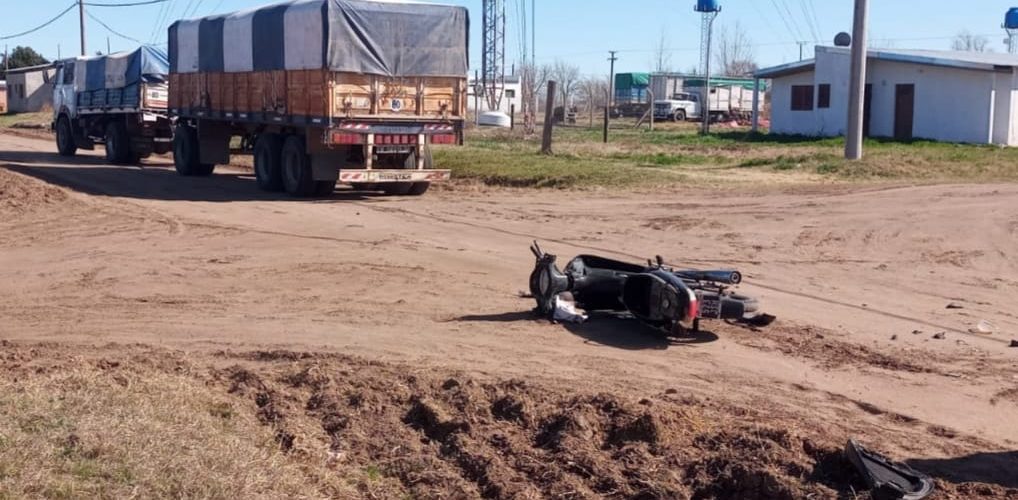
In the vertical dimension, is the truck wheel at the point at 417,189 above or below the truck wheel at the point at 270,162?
below

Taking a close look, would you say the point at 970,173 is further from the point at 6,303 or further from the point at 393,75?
the point at 6,303

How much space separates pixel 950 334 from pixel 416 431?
5239 mm

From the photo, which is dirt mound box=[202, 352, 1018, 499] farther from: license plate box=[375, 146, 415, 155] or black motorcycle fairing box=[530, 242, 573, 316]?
license plate box=[375, 146, 415, 155]

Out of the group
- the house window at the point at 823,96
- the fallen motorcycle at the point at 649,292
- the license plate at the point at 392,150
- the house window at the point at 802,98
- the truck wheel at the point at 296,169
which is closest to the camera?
the fallen motorcycle at the point at 649,292

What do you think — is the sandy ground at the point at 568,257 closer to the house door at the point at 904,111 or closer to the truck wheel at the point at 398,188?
the truck wheel at the point at 398,188

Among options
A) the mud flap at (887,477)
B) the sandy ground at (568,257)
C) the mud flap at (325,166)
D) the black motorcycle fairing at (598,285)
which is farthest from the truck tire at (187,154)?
the mud flap at (887,477)

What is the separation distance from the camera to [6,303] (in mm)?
12219

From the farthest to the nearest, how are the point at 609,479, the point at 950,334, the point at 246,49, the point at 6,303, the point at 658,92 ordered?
1. the point at 658,92
2. the point at 246,49
3. the point at 6,303
4. the point at 950,334
5. the point at 609,479

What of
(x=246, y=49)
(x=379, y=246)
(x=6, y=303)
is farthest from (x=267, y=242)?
(x=246, y=49)

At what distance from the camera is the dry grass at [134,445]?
20.3 feet

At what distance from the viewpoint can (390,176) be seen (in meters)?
22.0

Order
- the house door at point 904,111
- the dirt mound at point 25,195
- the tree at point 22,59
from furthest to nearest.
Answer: the tree at point 22,59 < the house door at point 904,111 < the dirt mound at point 25,195

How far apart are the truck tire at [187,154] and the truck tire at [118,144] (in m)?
3.73

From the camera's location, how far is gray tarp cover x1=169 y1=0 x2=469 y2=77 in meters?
21.2
